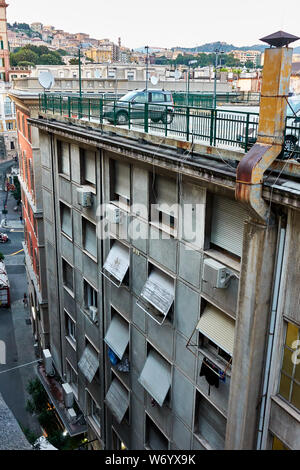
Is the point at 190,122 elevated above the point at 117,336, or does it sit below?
above

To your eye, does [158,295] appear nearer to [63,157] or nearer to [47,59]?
[63,157]

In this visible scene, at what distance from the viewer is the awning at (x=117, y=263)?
14.4 metres

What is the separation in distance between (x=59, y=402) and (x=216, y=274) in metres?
16.3

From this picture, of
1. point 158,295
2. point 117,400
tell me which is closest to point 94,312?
point 117,400

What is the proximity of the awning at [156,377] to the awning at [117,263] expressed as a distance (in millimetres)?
2587

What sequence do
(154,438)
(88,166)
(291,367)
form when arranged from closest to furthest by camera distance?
(291,367), (154,438), (88,166)

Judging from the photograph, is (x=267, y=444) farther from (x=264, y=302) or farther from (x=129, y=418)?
(x=129, y=418)

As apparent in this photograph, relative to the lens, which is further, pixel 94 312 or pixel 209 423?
pixel 94 312

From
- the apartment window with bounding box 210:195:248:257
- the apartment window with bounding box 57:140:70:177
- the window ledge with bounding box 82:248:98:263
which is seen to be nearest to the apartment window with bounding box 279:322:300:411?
the apartment window with bounding box 210:195:248:257

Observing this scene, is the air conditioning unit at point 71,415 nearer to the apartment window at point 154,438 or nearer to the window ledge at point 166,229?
the apartment window at point 154,438

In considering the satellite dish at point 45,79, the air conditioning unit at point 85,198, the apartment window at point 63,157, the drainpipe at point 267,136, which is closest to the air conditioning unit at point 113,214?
the air conditioning unit at point 85,198

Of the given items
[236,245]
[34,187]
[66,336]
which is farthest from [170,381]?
[34,187]

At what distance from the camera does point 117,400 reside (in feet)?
53.7
